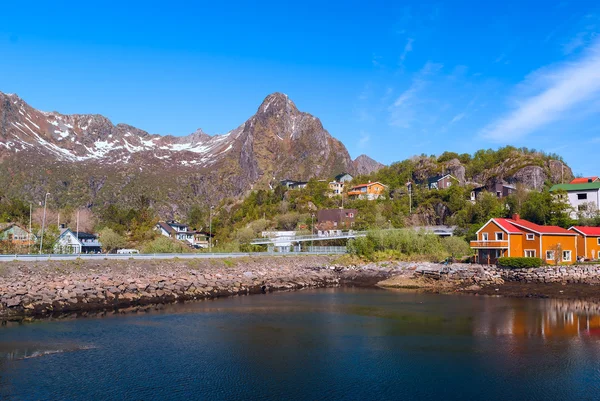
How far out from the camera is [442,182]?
90125mm

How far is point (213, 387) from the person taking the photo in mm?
17438

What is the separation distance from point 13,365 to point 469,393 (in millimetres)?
17889

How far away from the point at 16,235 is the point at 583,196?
250 feet

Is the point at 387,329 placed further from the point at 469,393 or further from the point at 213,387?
the point at 213,387

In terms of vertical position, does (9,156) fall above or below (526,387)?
above

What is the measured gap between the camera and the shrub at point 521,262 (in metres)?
43.0

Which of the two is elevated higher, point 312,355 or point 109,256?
point 109,256

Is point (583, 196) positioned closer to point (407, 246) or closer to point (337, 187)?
point (407, 246)

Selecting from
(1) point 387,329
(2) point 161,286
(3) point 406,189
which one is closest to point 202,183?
(3) point 406,189

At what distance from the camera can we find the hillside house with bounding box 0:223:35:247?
5572cm

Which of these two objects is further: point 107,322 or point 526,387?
point 107,322

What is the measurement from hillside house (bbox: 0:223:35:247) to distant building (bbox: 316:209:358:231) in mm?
43867

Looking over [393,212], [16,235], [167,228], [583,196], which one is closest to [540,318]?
[583,196]

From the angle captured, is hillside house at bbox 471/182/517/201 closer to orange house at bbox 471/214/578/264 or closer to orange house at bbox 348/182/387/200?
orange house at bbox 348/182/387/200
